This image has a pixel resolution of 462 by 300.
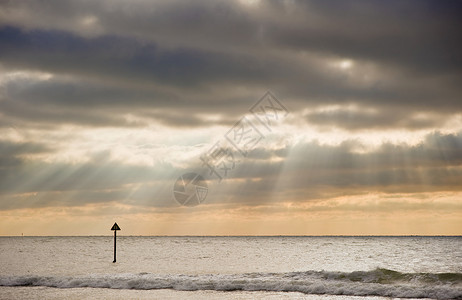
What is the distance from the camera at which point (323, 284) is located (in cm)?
2783

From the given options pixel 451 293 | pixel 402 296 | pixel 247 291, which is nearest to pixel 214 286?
pixel 247 291

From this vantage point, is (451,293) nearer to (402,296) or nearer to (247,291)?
(402,296)

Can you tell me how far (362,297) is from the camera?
2392 cm

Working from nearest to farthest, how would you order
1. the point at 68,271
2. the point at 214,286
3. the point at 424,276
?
1. the point at 214,286
2. the point at 424,276
3. the point at 68,271

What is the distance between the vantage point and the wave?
25062 millimetres

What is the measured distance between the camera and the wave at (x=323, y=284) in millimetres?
25062

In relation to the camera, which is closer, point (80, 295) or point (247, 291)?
point (80, 295)

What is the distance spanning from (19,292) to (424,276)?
24.3 meters

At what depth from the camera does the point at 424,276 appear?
30.5 m

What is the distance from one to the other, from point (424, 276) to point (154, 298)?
57.6 ft

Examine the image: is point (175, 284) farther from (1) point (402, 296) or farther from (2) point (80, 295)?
(1) point (402, 296)

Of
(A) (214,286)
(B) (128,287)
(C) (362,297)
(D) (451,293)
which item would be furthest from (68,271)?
(D) (451,293)

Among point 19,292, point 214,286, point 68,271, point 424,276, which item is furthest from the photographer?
point 68,271

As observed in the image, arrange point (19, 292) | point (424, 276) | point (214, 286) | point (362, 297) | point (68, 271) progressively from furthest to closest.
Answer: point (68, 271) < point (424, 276) < point (214, 286) < point (19, 292) < point (362, 297)
